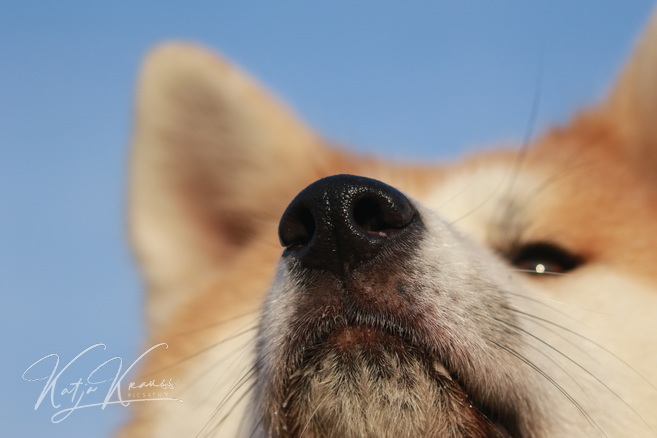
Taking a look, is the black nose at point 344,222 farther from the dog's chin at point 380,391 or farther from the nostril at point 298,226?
the dog's chin at point 380,391

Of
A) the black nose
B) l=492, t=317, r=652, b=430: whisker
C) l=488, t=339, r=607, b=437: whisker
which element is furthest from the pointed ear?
the black nose

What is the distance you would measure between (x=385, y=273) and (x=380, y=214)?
154 millimetres

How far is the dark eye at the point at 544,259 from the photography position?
254cm

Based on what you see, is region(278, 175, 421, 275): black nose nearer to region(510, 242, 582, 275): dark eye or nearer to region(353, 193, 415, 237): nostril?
region(353, 193, 415, 237): nostril

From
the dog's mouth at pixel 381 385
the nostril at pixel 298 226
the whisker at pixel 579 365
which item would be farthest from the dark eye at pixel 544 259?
the nostril at pixel 298 226

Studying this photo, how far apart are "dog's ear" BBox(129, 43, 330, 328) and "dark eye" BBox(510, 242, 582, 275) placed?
1149 millimetres

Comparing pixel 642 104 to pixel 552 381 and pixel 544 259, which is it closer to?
pixel 544 259

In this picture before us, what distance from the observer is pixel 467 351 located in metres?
1.82

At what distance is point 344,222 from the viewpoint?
1756mm

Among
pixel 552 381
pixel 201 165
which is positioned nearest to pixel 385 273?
pixel 552 381

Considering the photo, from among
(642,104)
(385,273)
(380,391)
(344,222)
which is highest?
(642,104)

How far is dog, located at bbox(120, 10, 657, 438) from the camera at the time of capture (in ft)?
5.87

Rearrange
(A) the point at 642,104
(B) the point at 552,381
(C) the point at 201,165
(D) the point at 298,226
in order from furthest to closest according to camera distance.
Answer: (C) the point at 201,165 → (A) the point at 642,104 → (B) the point at 552,381 → (D) the point at 298,226

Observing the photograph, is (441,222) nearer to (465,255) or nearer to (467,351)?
(465,255)
